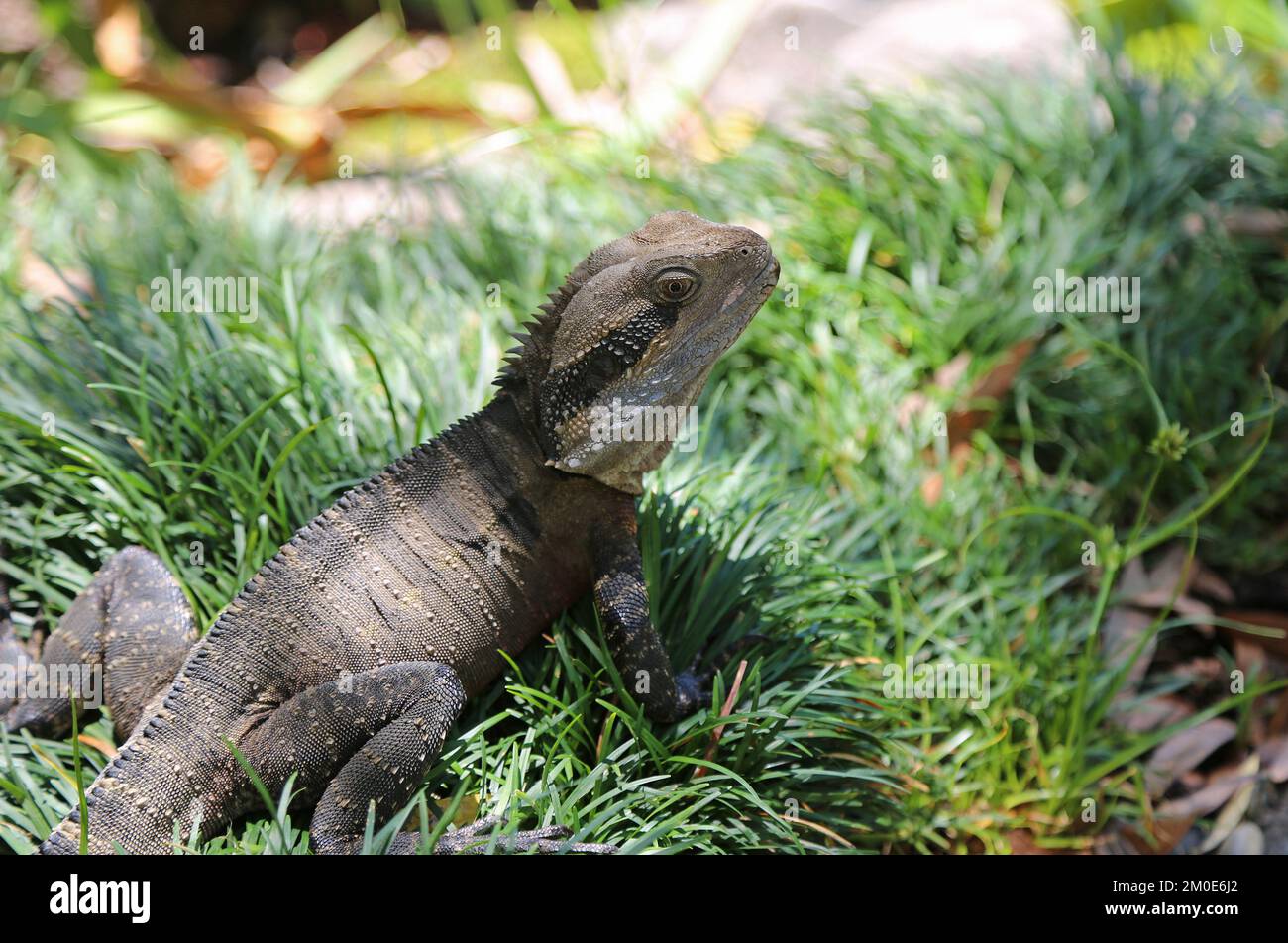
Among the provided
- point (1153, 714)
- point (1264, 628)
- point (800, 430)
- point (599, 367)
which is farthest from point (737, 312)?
point (1264, 628)

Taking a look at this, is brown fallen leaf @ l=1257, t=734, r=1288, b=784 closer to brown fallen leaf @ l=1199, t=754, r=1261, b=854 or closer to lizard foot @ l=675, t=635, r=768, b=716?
brown fallen leaf @ l=1199, t=754, r=1261, b=854

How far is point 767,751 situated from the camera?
364 centimetres

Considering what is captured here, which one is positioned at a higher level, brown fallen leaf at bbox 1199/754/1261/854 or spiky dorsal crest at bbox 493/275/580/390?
spiky dorsal crest at bbox 493/275/580/390

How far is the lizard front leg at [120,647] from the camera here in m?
3.57

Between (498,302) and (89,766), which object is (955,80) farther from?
(89,766)

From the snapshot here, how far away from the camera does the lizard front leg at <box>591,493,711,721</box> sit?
3.48m

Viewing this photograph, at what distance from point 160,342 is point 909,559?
10.4 ft

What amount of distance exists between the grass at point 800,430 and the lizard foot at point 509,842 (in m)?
0.09

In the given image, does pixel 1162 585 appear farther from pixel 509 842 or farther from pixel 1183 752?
pixel 509 842

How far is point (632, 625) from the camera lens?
3480mm

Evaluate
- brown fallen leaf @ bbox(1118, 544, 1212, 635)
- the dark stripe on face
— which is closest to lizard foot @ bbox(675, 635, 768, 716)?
the dark stripe on face

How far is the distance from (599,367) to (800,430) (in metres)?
1.81

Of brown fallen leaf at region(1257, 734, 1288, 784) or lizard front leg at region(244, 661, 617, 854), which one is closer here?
lizard front leg at region(244, 661, 617, 854)
